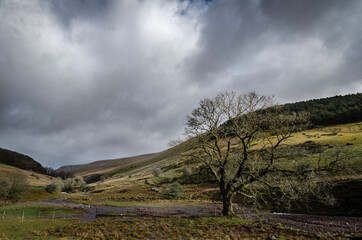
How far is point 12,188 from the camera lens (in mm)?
55031

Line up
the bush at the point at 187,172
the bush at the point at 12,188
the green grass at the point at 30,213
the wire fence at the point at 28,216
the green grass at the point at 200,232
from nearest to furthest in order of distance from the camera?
the green grass at the point at 200,232, the wire fence at the point at 28,216, the green grass at the point at 30,213, the bush at the point at 12,188, the bush at the point at 187,172

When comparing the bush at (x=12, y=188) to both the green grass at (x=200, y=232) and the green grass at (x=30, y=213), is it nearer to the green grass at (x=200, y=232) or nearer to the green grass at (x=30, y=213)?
the green grass at (x=30, y=213)

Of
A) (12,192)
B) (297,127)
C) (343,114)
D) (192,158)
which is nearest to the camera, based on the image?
(297,127)

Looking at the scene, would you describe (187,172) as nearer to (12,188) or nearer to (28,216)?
(28,216)

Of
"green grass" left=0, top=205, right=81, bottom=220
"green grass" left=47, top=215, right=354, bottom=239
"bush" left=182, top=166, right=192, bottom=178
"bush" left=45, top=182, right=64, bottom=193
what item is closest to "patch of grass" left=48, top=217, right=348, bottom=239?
"green grass" left=47, top=215, right=354, bottom=239

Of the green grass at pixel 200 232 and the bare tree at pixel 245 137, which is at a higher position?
the bare tree at pixel 245 137

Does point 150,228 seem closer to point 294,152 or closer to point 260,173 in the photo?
point 260,173

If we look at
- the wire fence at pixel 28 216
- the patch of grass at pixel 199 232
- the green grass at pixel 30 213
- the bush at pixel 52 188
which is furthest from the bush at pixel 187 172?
the patch of grass at pixel 199 232

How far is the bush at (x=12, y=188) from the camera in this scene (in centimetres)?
5150

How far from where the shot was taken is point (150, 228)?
68.7ft

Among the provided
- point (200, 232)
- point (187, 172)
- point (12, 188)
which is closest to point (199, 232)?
point (200, 232)

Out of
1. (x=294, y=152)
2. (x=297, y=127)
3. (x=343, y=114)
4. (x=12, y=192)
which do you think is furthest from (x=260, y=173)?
(x=343, y=114)

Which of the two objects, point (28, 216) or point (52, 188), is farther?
point (52, 188)

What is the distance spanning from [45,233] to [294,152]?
27.8 metres
